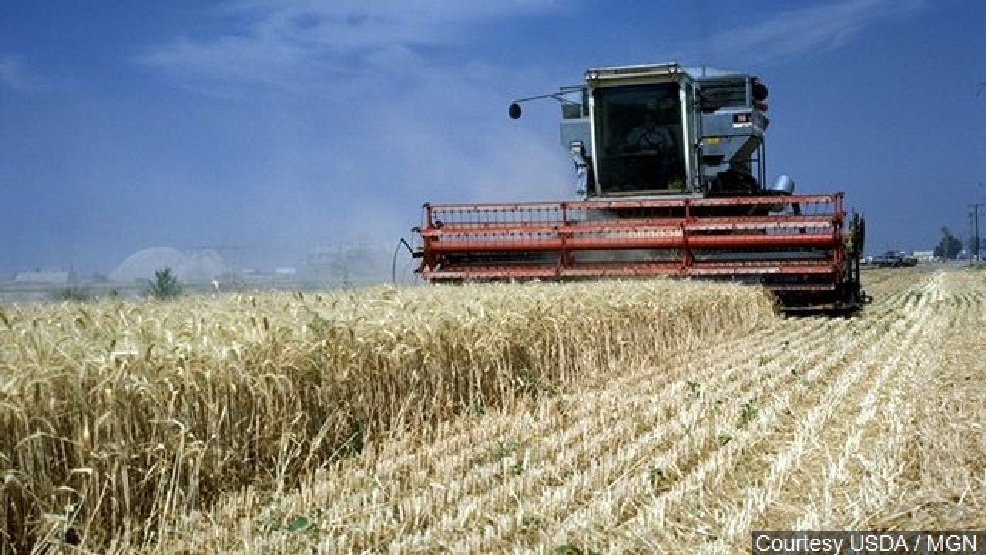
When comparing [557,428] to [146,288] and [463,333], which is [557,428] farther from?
[146,288]

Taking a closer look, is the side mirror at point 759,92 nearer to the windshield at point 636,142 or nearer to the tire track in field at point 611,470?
the windshield at point 636,142

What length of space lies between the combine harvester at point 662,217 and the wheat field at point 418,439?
570 cm

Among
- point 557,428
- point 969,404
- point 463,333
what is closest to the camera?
point 969,404

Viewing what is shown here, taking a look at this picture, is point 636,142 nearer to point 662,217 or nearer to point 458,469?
point 662,217

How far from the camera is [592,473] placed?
496 centimetres

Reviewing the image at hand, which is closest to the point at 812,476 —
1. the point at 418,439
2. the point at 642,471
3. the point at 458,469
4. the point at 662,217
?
the point at 642,471

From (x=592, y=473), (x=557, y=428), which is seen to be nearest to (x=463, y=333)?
(x=557, y=428)

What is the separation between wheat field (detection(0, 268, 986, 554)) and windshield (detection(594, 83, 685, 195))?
7083mm

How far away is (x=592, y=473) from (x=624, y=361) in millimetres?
4510

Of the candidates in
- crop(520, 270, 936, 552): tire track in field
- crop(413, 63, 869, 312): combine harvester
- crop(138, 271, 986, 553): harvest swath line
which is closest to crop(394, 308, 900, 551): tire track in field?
crop(138, 271, 986, 553): harvest swath line

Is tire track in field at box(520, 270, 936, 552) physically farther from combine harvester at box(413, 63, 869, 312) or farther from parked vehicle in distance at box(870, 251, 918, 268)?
parked vehicle in distance at box(870, 251, 918, 268)

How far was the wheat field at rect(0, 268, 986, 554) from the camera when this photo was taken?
3939mm

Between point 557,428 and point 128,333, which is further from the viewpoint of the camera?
point 557,428

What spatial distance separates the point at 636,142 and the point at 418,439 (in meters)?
9.82
